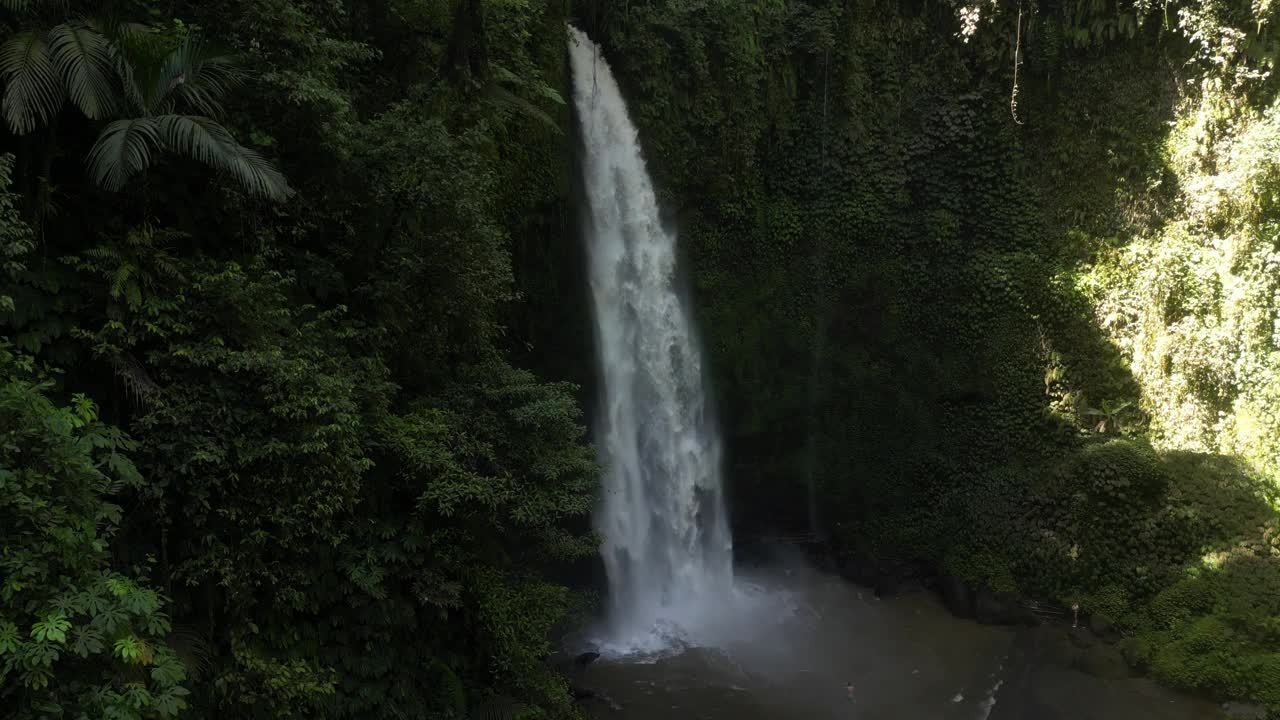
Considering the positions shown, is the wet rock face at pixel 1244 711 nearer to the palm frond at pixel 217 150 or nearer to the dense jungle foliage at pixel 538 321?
the dense jungle foliage at pixel 538 321

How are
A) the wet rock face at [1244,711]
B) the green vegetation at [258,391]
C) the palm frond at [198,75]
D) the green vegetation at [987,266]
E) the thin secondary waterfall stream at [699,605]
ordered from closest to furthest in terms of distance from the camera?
the green vegetation at [258,391] < the palm frond at [198,75] < the wet rock face at [1244,711] < the thin secondary waterfall stream at [699,605] < the green vegetation at [987,266]

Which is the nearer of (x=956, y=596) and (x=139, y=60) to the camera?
(x=139, y=60)

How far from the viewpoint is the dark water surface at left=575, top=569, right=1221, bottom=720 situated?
475 inches

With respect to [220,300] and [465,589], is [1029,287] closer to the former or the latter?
[465,589]

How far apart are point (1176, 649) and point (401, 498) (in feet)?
37.2

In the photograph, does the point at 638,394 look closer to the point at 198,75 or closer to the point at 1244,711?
the point at 198,75

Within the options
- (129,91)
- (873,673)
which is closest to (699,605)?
(873,673)

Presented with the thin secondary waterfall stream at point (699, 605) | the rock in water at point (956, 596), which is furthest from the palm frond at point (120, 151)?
the rock in water at point (956, 596)

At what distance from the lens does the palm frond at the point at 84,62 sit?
6703 mm

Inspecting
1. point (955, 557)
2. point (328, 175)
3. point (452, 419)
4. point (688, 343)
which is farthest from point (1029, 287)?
point (328, 175)

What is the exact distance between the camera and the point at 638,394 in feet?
50.7

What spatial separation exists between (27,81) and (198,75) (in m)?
1.39

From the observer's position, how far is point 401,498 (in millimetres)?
8992

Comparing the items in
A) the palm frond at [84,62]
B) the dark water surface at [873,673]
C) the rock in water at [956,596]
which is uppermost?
the palm frond at [84,62]
